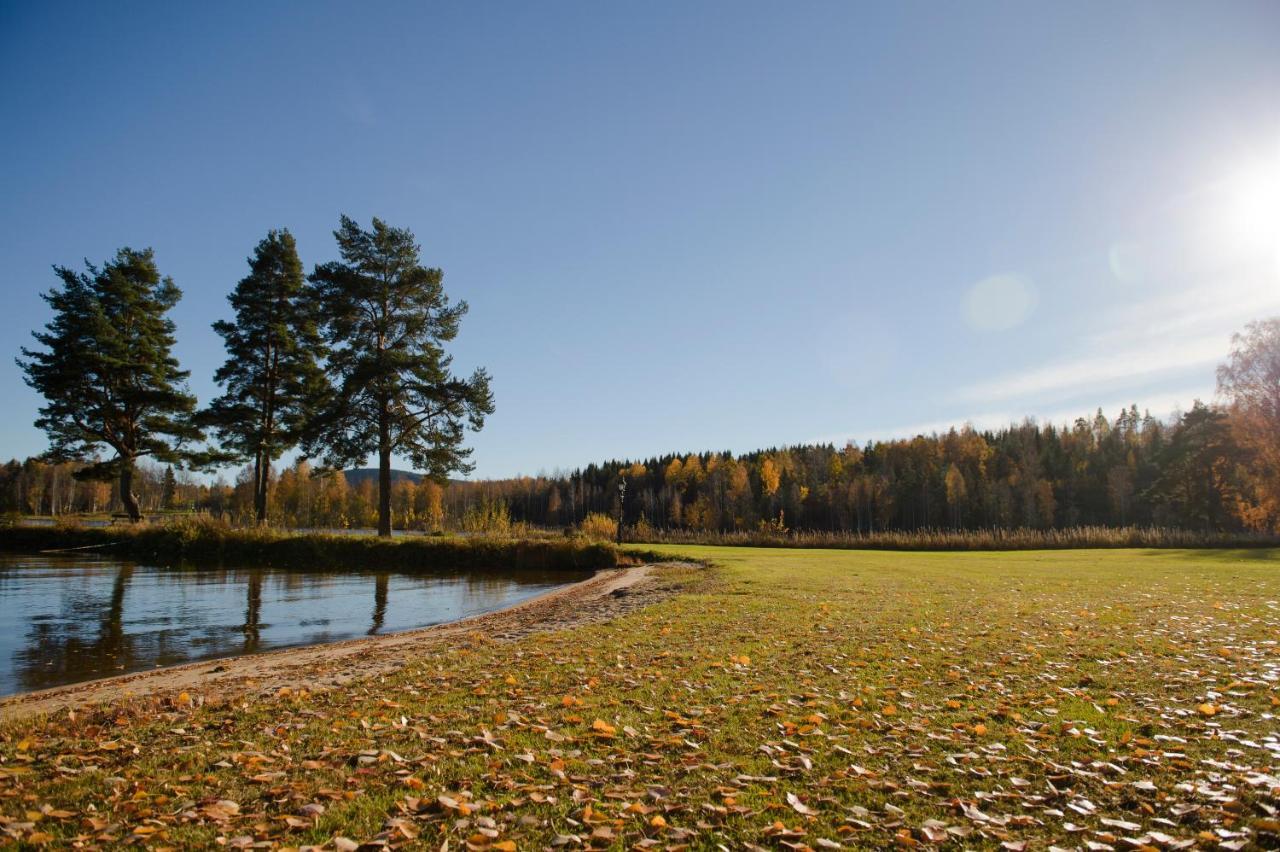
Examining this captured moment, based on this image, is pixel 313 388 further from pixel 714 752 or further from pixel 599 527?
pixel 714 752

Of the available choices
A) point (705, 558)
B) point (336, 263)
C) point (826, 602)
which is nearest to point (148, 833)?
point (826, 602)

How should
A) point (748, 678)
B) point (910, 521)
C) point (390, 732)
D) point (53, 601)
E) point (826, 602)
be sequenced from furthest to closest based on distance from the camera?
point (910, 521)
point (53, 601)
point (826, 602)
point (748, 678)
point (390, 732)

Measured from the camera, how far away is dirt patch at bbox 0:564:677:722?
6.76 meters

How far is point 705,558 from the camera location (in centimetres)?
2375

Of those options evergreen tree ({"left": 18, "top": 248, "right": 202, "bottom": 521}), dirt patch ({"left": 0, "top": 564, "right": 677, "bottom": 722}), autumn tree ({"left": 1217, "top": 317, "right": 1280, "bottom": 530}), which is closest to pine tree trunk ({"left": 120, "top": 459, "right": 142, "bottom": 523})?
evergreen tree ({"left": 18, "top": 248, "right": 202, "bottom": 521})

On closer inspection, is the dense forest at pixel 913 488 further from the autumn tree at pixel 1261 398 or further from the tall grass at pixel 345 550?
the tall grass at pixel 345 550

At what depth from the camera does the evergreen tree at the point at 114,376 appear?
30.5 metres

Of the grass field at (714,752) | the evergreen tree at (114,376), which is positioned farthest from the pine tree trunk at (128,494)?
the grass field at (714,752)

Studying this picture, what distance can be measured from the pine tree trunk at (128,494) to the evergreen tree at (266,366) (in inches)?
190

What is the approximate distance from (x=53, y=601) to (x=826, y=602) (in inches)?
675

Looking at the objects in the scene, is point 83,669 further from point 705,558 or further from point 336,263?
point 336,263

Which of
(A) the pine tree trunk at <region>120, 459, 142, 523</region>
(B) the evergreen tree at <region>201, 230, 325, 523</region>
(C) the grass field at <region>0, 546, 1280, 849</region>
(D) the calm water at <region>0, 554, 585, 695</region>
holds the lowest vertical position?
(D) the calm water at <region>0, 554, 585, 695</region>

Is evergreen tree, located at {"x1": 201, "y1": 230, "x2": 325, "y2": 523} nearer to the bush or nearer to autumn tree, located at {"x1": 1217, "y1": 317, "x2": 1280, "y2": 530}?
the bush

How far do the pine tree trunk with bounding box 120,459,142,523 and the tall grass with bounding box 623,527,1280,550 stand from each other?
25.1m
